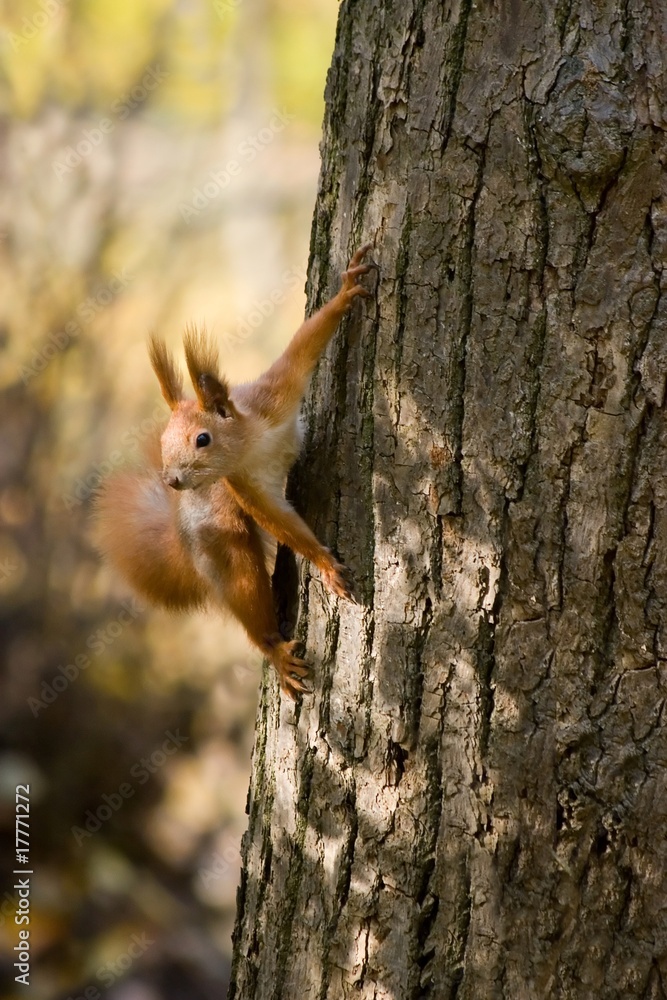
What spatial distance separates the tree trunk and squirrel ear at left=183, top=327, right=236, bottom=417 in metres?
0.29

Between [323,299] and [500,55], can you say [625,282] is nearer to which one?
[500,55]

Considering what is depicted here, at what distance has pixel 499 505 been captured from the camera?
1463 mm

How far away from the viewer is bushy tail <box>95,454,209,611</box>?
7.25 feet

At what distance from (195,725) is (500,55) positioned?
12.3 ft

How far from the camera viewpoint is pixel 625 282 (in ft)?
4.45
